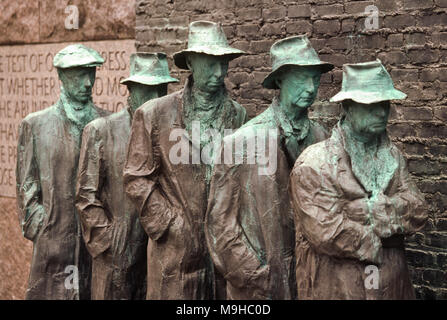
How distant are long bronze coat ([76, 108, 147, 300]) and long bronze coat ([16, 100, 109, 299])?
411mm

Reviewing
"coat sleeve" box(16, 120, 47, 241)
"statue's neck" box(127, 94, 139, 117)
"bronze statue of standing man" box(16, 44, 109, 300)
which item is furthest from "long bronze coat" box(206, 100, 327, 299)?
"coat sleeve" box(16, 120, 47, 241)

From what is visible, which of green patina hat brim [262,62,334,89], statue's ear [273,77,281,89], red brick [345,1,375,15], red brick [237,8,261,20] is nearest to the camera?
green patina hat brim [262,62,334,89]

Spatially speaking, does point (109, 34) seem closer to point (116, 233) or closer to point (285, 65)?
point (116, 233)

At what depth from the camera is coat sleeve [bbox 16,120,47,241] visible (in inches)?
374

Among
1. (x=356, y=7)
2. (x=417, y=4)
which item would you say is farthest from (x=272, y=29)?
(x=417, y=4)

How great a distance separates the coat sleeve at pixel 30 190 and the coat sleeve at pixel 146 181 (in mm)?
1373

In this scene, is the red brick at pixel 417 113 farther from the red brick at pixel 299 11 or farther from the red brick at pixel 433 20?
the red brick at pixel 299 11

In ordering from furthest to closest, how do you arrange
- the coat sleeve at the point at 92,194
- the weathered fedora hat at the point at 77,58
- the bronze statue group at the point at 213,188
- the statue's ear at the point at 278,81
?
the weathered fedora hat at the point at 77,58 → the coat sleeve at the point at 92,194 → the statue's ear at the point at 278,81 → the bronze statue group at the point at 213,188

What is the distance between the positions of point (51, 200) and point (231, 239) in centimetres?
250

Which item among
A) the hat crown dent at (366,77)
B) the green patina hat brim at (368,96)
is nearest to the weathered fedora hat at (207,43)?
the hat crown dent at (366,77)

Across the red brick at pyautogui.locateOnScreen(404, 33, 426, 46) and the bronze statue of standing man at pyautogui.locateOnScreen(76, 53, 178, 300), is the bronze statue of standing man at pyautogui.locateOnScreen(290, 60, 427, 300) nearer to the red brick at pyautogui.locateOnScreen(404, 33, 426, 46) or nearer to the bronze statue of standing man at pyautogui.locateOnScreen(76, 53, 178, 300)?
the red brick at pyautogui.locateOnScreen(404, 33, 426, 46)

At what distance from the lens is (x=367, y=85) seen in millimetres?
6801

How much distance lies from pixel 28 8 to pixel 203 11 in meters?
2.95

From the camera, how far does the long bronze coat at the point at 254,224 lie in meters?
7.44
